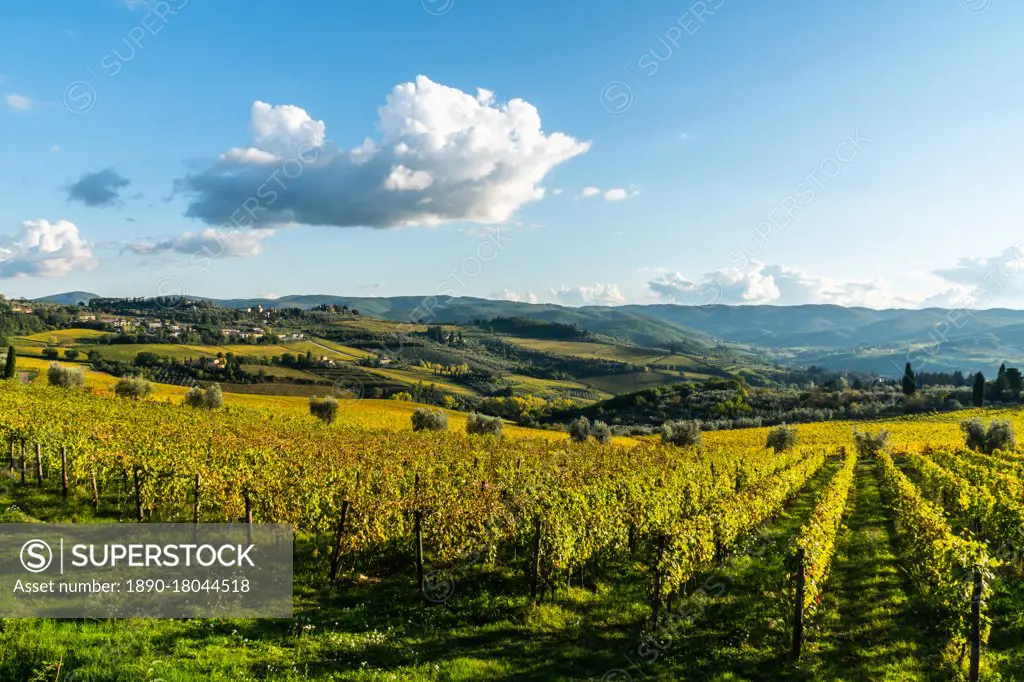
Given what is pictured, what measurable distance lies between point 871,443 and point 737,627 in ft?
189

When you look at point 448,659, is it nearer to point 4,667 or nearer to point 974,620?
point 4,667

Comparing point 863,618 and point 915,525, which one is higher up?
point 915,525

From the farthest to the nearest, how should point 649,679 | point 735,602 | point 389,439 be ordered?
point 389,439
point 735,602
point 649,679

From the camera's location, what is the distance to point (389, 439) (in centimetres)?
4284

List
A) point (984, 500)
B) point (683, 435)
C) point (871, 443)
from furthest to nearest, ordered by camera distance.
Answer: point (871, 443) → point (683, 435) → point (984, 500)

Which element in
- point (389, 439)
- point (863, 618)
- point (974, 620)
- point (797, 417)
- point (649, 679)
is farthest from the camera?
point (797, 417)

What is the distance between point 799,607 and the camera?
14273 mm

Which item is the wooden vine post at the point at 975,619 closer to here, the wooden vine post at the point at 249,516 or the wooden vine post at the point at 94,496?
the wooden vine post at the point at 249,516

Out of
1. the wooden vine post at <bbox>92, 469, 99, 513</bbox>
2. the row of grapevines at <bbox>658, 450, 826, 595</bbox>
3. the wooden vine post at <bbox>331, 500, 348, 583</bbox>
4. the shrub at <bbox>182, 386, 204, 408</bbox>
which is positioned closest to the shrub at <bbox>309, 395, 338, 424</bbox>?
the shrub at <bbox>182, 386, 204, 408</bbox>

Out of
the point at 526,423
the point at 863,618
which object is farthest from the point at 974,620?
the point at 526,423

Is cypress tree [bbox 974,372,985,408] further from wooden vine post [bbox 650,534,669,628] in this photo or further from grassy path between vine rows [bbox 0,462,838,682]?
wooden vine post [bbox 650,534,669,628]

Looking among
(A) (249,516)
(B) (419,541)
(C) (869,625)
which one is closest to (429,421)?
(A) (249,516)

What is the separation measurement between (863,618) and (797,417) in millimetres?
97001

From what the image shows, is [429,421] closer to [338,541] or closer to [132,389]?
[132,389]
